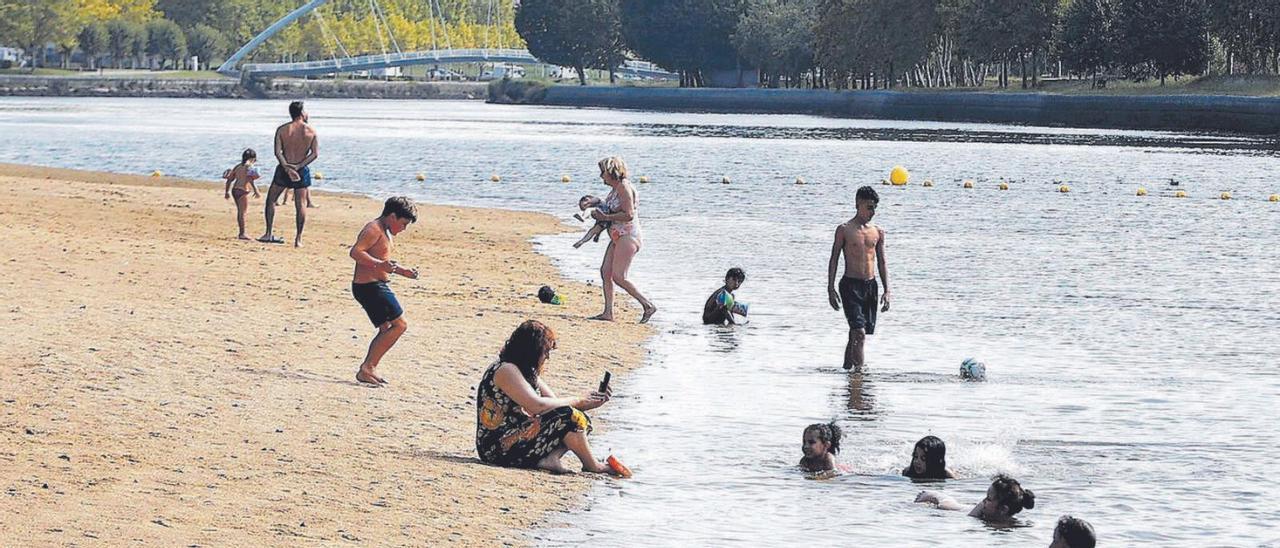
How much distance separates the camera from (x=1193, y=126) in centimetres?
9506

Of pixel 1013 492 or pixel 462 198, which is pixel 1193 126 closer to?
pixel 462 198

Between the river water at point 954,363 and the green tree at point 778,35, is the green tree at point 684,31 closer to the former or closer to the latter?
the green tree at point 778,35

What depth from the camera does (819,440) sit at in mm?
12641

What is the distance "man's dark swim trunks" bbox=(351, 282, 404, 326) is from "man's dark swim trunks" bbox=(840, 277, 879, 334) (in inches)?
163

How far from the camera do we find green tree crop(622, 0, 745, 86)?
542ft

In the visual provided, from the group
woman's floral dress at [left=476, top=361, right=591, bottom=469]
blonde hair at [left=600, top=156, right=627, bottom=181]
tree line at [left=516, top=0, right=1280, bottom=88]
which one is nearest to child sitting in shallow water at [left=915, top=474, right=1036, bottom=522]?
woman's floral dress at [left=476, top=361, right=591, bottom=469]

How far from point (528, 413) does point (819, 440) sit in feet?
6.08

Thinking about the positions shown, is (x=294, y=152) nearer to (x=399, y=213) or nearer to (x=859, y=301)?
(x=859, y=301)

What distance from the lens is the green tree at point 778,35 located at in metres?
157

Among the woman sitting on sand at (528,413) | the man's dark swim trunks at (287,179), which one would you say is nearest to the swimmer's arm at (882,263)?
the woman sitting on sand at (528,413)

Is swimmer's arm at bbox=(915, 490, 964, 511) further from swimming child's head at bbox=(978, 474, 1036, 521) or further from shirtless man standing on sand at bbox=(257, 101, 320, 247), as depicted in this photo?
shirtless man standing on sand at bbox=(257, 101, 320, 247)

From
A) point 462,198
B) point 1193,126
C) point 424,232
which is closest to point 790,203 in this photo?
point 462,198

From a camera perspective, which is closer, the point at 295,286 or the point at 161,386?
the point at 161,386

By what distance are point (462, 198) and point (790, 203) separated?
7127mm
